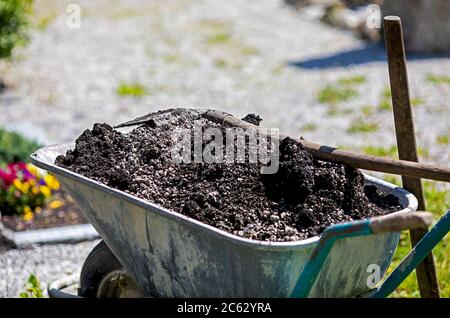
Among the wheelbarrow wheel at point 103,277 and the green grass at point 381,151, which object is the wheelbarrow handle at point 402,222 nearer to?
the wheelbarrow wheel at point 103,277

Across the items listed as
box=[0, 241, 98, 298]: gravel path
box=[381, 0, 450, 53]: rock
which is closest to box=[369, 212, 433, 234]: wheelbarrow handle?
box=[0, 241, 98, 298]: gravel path

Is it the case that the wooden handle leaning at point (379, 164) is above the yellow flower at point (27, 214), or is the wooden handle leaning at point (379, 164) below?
above

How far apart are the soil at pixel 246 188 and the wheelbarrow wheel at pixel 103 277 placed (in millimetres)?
457

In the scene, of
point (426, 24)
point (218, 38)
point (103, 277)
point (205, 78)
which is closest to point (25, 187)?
point (103, 277)

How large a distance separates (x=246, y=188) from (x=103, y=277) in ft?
2.94

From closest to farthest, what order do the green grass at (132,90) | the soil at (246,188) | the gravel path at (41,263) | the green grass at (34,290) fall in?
the soil at (246,188) → the green grass at (34,290) → the gravel path at (41,263) → the green grass at (132,90)

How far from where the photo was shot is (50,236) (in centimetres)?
521

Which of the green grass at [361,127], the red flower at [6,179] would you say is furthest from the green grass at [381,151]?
the red flower at [6,179]

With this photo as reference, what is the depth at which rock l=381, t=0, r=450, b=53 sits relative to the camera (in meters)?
9.59

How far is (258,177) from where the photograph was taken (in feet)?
10.2

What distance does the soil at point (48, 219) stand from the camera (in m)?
5.48

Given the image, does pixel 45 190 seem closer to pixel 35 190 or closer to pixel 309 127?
pixel 35 190
